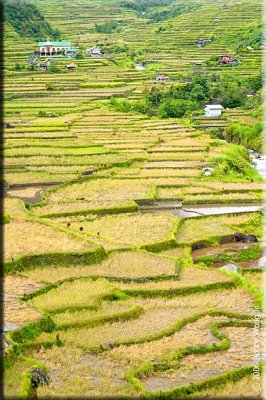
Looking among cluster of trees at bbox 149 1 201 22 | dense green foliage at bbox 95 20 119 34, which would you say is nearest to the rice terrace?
dense green foliage at bbox 95 20 119 34

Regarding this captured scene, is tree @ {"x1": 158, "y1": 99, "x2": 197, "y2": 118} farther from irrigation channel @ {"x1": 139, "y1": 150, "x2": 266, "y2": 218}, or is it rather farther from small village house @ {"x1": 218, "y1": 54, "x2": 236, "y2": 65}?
irrigation channel @ {"x1": 139, "y1": 150, "x2": 266, "y2": 218}

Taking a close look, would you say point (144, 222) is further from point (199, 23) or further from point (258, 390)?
point (199, 23)

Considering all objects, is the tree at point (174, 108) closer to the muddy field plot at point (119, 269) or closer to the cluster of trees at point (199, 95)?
the cluster of trees at point (199, 95)

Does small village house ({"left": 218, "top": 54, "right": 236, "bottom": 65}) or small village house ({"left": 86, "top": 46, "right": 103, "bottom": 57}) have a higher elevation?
small village house ({"left": 86, "top": 46, "right": 103, "bottom": 57})

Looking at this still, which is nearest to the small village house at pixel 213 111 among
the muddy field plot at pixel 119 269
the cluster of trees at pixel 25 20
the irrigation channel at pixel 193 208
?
the irrigation channel at pixel 193 208

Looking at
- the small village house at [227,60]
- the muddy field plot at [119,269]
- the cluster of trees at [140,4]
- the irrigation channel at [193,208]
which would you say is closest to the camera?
the muddy field plot at [119,269]

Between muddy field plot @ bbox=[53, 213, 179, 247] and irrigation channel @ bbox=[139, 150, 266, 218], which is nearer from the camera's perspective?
muddy field plot @ bbox=[53, 213, 179, 247]

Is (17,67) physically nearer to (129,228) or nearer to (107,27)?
(107,27)
